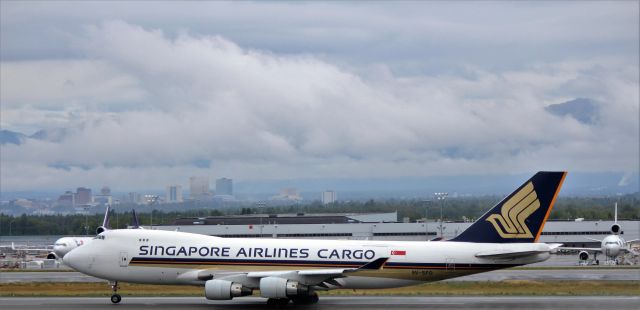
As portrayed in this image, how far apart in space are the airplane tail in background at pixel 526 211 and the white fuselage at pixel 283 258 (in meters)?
0.51

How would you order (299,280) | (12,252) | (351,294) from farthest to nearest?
(12,252)
(351,294)
(299,280)

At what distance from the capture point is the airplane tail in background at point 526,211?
4578 centimetres

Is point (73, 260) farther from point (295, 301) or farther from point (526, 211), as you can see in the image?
point (526, 211)

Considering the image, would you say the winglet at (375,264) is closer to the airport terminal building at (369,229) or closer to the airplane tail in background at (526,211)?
the airplane tail in background at (526,211)

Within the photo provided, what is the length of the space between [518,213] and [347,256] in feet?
28.0

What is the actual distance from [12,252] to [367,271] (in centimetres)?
8111

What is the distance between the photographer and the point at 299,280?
44.9 m

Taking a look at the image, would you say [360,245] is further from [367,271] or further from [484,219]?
[484,219]

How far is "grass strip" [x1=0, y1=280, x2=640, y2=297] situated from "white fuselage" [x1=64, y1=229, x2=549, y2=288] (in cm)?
533

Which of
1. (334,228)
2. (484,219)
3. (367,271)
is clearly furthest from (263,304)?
(334,228)

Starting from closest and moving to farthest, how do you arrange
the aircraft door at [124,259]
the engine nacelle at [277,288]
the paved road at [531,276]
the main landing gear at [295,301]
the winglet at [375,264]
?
the winglet at [375,264] < the engine nacelle at [277,288] < the main landing gear at [295,301] < the aircraft door at [124,259] < the paved road at [531,276]

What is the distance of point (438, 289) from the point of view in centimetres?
5494

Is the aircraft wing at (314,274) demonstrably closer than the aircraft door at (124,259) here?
Yes

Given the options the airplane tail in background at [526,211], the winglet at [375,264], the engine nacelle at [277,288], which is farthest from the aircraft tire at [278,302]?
the airplane tail in background at [526,211]
